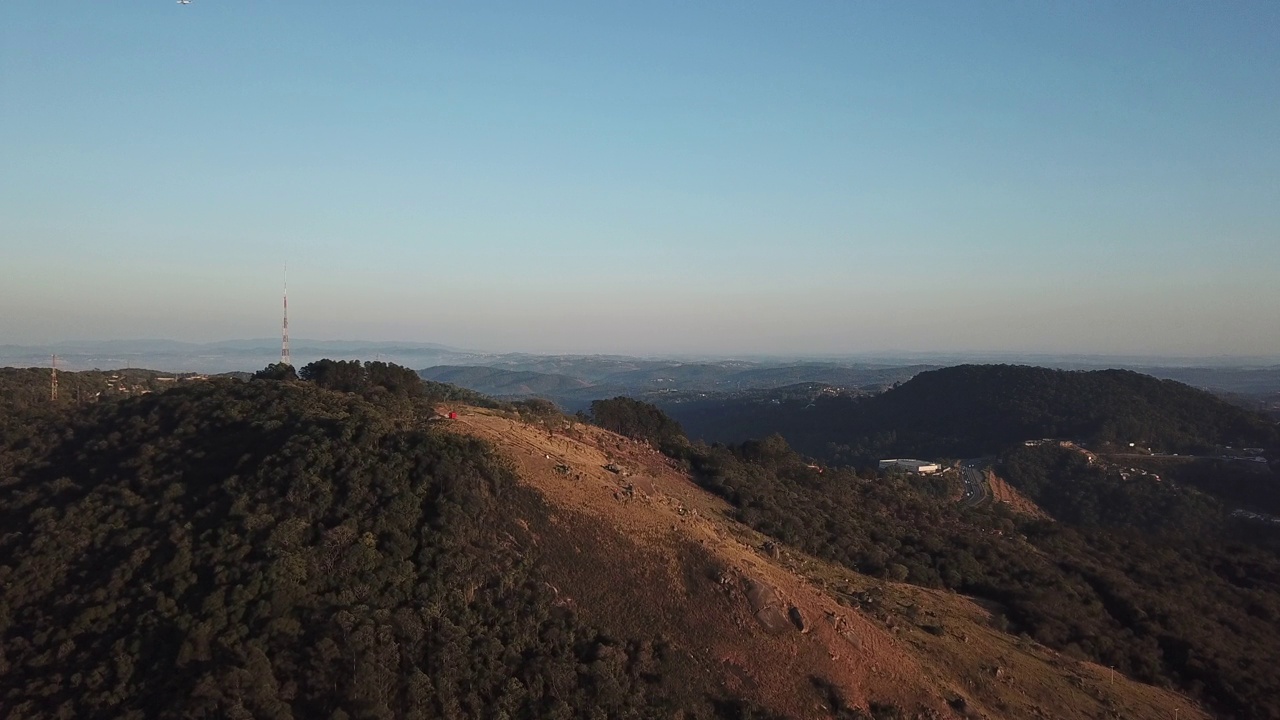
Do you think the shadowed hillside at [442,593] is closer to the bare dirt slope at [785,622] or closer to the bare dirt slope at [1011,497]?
the bare dirt slope at [785,622]

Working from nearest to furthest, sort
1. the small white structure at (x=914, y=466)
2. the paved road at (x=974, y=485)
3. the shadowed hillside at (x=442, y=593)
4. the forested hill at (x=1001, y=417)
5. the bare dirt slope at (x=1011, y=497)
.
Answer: the shadowed hillside at (x=442, y=593)
the paved road at (x=974, y=485)
the bare dirt slope at (x=1011, y=497)
the small white structure at (x=914, y=466)
the forested hill at (x=1001, y=417)

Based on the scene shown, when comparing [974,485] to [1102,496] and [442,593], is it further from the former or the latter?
[442,593]

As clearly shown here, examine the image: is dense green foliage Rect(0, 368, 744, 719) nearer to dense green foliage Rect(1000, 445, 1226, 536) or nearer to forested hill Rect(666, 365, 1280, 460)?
dense green foliage Rect(1000, 445, 1226, 536)

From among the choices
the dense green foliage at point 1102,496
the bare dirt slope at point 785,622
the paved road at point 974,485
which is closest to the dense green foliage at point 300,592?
the bare dirt slope at point 785,622

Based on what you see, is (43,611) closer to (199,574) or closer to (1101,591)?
(199,574)

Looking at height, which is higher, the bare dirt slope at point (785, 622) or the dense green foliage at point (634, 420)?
the dense green foliage at point (634, 420)

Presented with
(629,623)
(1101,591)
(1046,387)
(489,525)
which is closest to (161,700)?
(489,525)

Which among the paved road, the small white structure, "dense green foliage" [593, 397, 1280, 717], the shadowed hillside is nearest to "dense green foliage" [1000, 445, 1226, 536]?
the paved road
